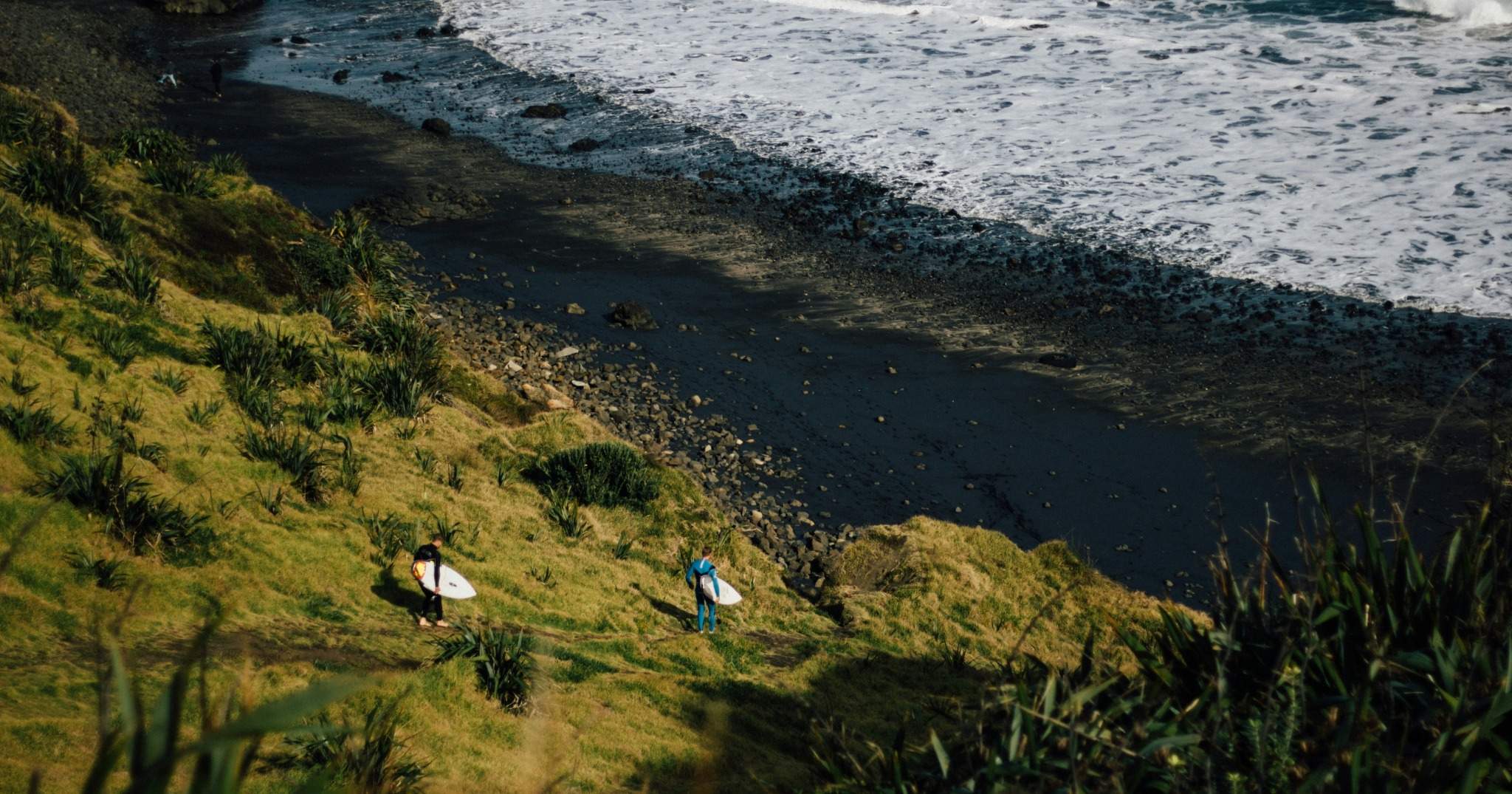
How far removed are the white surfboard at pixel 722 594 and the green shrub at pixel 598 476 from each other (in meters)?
2.48

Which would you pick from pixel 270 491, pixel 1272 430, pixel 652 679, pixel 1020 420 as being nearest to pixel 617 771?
pixel 652 679

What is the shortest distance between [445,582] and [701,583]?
2.72m

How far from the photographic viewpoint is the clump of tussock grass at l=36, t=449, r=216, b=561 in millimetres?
9250

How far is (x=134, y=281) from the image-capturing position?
13867mm

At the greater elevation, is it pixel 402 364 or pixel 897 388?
pixel 402 364

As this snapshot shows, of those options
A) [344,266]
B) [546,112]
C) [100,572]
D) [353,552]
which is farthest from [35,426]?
[546,112]

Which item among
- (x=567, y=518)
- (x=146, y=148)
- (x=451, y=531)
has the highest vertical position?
(x=146, y=148)

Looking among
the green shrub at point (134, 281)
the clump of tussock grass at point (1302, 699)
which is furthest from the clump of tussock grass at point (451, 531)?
the clump of tussock grass at point (1302, 699)

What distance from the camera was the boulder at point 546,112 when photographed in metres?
31.4

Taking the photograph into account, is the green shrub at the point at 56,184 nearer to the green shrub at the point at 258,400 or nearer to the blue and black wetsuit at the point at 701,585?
the green shrub at the point at 258,400

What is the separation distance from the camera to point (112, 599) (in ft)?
28.0

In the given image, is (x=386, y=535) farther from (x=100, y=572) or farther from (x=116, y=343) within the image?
(x=116, y=343)

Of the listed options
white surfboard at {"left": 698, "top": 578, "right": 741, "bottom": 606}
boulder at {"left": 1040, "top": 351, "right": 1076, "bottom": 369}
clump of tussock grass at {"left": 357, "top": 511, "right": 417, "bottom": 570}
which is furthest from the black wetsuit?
boulder at {"left": 1040, "top": 351, "right": 1076, "bottom": 369}

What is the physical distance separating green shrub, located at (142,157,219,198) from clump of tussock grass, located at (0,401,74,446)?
9.07 metres
